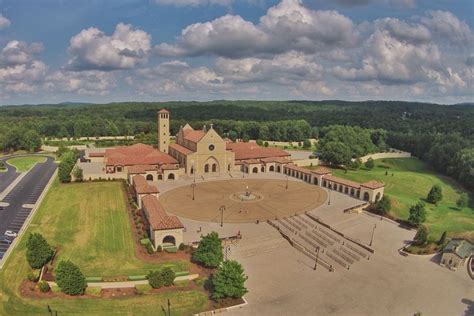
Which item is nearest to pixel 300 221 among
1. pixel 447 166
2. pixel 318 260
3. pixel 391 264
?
pixel 318 260

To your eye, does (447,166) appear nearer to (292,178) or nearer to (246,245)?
(292,178)

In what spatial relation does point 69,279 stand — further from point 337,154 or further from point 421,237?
point 337,154

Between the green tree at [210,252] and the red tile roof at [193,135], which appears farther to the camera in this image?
the red tile roof at [193,135]

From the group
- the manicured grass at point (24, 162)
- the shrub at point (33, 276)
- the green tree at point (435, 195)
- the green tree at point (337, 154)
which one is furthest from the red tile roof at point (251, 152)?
the shrub at point (33, 276)

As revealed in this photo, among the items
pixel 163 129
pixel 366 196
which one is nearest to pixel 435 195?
pixel 366 196

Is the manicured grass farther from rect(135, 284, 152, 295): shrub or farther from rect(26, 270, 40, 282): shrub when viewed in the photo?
rect(135, 284, 152, 295): shrub

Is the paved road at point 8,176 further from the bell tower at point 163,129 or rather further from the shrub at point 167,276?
the shrub at point 167,276

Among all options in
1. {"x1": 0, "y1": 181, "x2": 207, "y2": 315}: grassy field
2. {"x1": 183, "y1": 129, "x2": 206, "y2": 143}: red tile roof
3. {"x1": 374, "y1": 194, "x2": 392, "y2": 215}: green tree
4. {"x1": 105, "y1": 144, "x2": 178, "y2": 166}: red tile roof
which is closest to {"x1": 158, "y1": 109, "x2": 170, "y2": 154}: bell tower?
{"x1": 183, "y1": 129, "x2": 206, "y2": 143}: red tile roof
